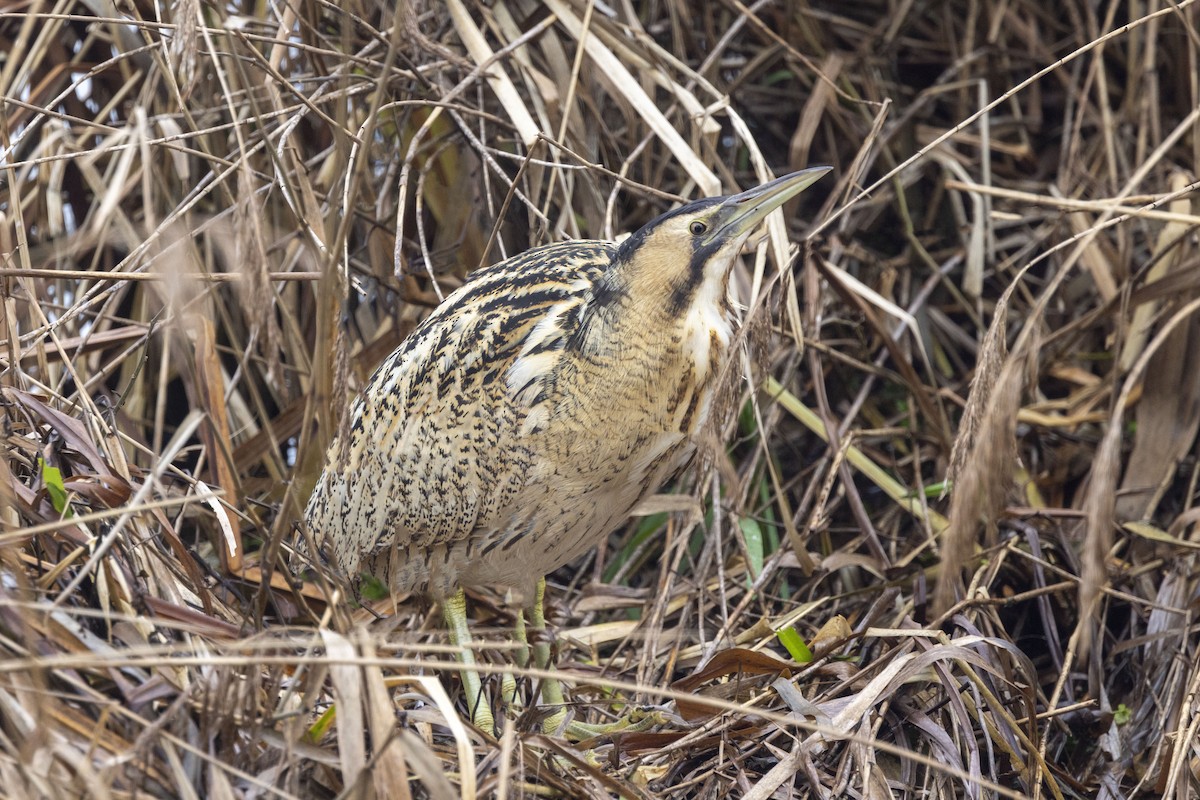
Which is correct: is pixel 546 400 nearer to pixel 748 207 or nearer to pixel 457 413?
pixel 457 413

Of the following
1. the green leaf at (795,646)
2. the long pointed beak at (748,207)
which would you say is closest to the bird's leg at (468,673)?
the green leaf at (795,646)

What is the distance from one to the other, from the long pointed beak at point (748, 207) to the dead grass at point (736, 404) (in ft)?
0.35

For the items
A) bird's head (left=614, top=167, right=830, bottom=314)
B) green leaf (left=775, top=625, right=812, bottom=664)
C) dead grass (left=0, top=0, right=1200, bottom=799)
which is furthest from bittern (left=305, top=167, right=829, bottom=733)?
green leaf (left=775, top=625, right=812, bottom=664)

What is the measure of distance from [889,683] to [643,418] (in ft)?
1.83

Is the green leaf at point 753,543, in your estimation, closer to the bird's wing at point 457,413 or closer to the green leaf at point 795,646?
the green leaf at point 795,646

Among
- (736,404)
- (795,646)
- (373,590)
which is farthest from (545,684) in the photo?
(736,404)

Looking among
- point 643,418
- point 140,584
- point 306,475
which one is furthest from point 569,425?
point 140,584

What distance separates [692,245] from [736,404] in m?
0.36

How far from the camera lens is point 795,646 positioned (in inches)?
80.7

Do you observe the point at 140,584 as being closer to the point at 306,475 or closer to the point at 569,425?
the point at 306,475

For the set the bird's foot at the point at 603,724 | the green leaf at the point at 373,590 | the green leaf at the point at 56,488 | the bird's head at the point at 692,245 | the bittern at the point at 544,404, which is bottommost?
the bird's foot at the point at 603,724

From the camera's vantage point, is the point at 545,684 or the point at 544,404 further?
the point at 545,684

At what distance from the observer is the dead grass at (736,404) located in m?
1.41

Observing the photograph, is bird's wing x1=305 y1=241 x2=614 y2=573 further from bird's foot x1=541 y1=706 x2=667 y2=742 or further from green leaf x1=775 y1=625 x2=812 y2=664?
green leaf x1=775 y1=625 x2=812 y2=664
